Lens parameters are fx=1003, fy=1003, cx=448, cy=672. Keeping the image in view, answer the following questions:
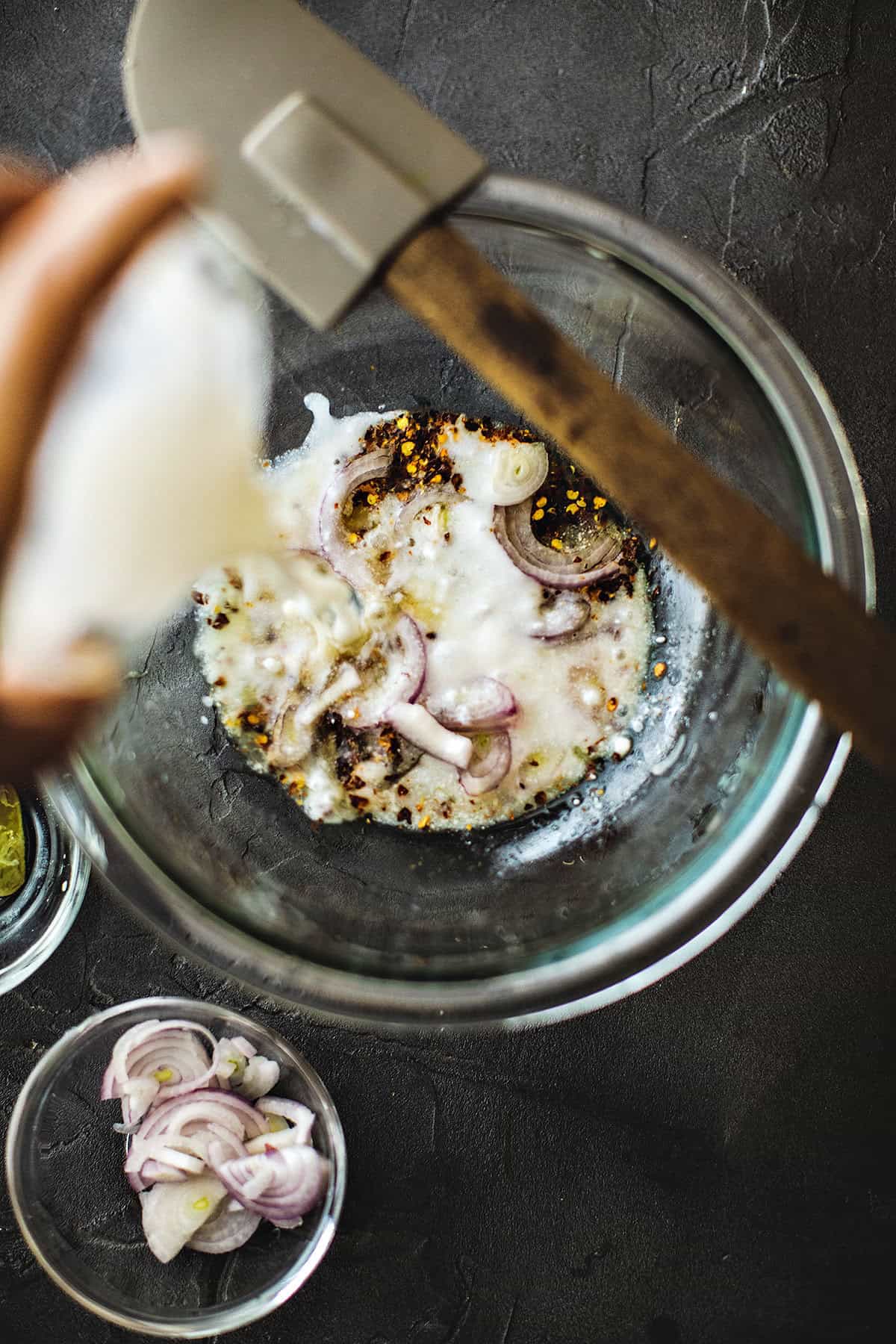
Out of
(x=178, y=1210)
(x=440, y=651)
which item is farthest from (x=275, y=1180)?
(x=440, y=651)

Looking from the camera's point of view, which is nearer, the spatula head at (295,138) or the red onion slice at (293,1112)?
the spatula head at (295,138)

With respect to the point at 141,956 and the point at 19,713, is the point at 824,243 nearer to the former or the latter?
the point at 19,713

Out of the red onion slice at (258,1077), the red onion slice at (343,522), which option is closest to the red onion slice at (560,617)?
the red onion slice at (343,522)

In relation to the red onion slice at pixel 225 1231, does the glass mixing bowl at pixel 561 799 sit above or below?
above

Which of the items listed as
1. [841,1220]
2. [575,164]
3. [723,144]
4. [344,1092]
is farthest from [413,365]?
[841,1220]

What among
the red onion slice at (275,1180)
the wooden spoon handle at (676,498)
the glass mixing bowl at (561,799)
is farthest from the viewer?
the red onion slice at (275,1180)

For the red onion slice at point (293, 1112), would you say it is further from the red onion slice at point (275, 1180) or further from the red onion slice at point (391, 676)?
the red onion slice at point (391, 676)
